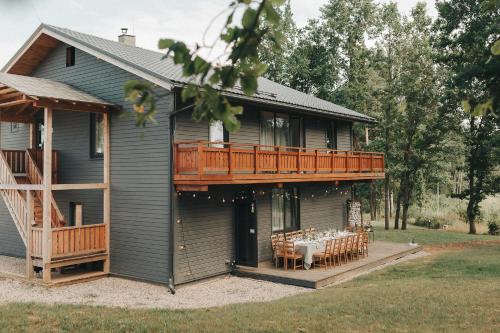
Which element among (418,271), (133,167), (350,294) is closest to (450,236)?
(418,271)

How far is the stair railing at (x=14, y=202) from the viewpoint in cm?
1536

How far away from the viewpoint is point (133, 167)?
50.4ft

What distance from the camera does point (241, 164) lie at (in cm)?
1446

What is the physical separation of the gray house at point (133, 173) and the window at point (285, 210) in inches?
2.5

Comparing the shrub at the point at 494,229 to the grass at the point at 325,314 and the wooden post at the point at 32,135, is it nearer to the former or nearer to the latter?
the grass at the point at 325,314

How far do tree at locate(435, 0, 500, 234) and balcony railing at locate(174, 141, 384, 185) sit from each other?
26.6 feet

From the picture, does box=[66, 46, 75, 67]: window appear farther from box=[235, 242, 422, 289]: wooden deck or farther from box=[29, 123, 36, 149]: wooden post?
box=[235, 242, 422, 289]: wooden deck

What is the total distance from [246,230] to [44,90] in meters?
7.87

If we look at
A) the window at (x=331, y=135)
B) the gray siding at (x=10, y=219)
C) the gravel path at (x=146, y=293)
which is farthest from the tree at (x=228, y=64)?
the window at (x=331, y=135)

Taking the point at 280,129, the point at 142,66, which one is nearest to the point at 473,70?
the point at 280,129

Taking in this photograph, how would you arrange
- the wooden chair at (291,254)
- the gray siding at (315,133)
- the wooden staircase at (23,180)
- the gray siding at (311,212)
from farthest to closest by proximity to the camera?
1. the gray siding at (315,133)
2. the gray siding at (311,212)
3. the wooden chair at (291,254)
4. the wooden staircase at (23,180)

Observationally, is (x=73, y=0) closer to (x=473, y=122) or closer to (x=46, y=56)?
(x=46, y=56)

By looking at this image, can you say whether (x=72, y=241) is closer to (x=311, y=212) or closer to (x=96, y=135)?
(x=96, y=135)

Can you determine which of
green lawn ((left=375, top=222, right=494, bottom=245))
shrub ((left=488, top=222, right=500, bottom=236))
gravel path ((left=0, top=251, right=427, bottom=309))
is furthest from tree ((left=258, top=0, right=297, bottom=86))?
gravel path ((left=0, top=251, right=427, bottom=309))
